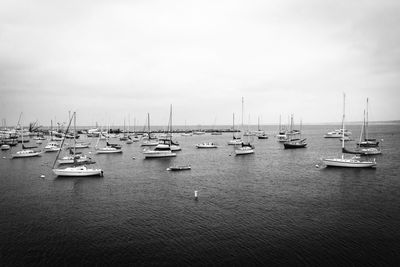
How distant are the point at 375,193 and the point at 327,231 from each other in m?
18.8

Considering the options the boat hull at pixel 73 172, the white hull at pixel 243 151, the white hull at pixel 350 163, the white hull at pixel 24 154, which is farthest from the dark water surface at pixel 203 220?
the white hull at pixel 24 154

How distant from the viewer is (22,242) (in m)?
26.0

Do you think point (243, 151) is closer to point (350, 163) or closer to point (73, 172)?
point (350, 163)

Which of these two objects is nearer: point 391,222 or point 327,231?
point 327,231

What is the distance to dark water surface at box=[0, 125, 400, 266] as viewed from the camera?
23500 millimetres

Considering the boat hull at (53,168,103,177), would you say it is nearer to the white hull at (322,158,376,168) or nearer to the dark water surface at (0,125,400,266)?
the dark water surface at (0,125,400,266)

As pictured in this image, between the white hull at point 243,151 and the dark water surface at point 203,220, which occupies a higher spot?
the white hull at point 243,151

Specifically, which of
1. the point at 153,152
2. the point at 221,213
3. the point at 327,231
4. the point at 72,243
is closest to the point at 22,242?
the point at 72,243

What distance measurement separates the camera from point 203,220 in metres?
31.4

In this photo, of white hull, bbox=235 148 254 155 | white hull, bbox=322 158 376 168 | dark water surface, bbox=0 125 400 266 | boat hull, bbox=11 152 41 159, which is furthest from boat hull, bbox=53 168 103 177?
white hull, bbox=322 158 376 168

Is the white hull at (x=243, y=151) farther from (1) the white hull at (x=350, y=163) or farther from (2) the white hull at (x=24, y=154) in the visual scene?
(2) the white hull at (x=24, y=154)

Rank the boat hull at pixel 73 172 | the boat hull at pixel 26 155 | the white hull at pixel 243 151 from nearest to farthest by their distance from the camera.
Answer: the boat hull at pixel 73 172 → the boat hull at pixel 26 155 → the white hull at pixel 243 151

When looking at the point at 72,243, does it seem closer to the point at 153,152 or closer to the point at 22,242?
the point at 22,242

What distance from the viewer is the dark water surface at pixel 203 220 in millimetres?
23500
